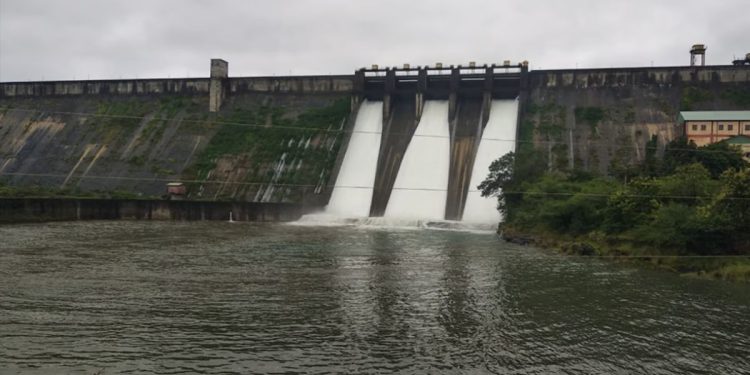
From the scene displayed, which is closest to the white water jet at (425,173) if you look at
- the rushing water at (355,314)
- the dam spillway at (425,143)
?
the dam spillway at (425,143)

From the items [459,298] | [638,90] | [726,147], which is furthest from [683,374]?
[638,90]

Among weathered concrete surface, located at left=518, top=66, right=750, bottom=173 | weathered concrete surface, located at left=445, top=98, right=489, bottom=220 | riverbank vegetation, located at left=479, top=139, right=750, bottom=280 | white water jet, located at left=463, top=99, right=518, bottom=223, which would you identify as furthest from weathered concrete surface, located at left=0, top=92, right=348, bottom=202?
riverbank vegetation, located at left=479, top=139, right=750, bottom=280

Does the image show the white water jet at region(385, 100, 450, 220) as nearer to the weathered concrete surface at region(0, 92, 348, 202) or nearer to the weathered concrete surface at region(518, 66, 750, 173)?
the weathered concrete surface at region(518, 66, 750, 173)

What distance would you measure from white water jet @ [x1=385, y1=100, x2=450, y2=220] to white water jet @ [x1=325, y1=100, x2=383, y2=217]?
7.41 ft

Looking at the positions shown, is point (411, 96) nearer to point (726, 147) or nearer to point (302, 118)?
point (302, 118)

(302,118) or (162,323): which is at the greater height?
(302,118)

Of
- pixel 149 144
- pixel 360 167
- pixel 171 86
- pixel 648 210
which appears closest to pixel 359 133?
pixel 360 167

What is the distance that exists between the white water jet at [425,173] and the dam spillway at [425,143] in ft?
0.23

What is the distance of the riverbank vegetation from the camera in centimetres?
2153

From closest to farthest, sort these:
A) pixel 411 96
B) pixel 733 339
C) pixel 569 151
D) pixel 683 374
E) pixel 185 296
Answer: pixel 683 374 < pixel 733 339 < pixel 185 296 < pixel 569 151 < pixel 411 96

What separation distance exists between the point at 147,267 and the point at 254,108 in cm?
3808

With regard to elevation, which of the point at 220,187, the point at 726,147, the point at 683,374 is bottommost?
the point at 683,374

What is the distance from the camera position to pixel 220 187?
4800 centimetres

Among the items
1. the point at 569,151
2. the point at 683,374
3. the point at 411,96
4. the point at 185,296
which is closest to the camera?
the point at 683,374
